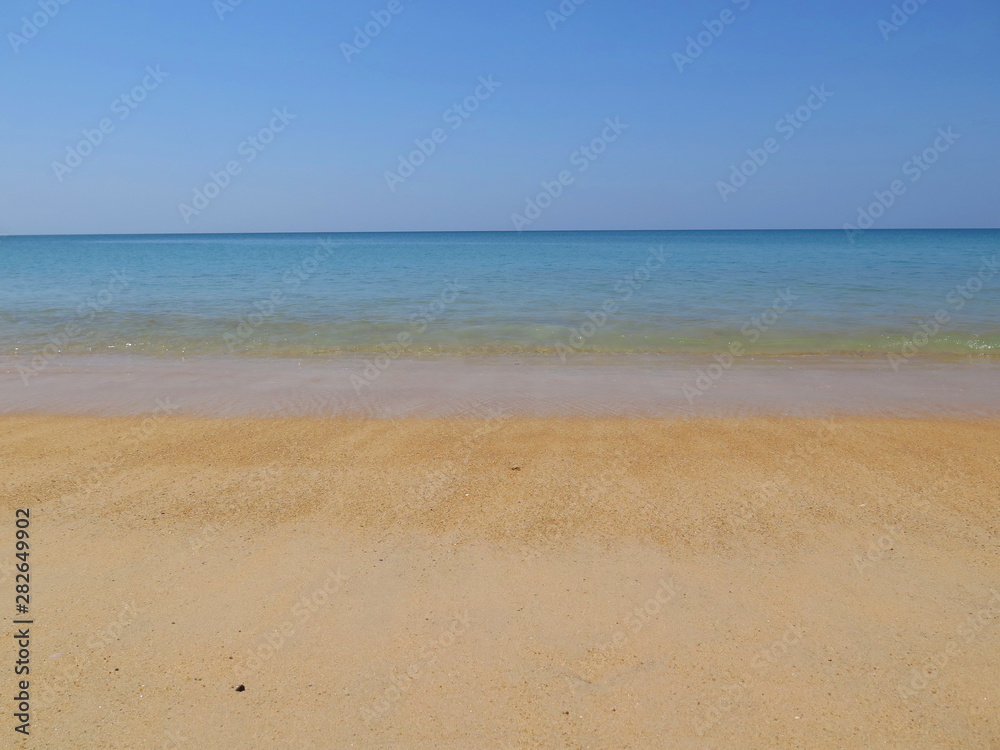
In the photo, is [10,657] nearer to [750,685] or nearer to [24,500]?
[24,500]

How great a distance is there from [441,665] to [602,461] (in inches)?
123

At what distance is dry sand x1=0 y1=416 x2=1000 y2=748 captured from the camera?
2877 mm

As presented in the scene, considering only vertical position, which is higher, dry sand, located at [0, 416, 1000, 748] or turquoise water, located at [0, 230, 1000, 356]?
dry sand, located at [0, 416, 1000, 748]

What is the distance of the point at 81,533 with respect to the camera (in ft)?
14.7

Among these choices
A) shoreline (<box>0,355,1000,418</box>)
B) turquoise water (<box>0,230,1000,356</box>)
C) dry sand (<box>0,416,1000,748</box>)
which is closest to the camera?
dry sand (<box>0,416,1000,748</box>)

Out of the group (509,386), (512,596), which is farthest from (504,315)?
(512,596)

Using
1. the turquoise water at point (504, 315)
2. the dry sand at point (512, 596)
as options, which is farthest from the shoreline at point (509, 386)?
the dry sand at point (512, 596)

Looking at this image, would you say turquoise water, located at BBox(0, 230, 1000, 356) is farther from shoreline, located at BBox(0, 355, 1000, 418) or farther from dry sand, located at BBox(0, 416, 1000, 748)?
dry sand, located at BBox(0, 416, 1000, 748)

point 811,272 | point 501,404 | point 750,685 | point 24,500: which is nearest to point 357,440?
point 501,404

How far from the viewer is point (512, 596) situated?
3.75 metres

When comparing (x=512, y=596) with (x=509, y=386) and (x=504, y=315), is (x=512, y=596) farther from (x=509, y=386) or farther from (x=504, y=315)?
(x=504, y=315)

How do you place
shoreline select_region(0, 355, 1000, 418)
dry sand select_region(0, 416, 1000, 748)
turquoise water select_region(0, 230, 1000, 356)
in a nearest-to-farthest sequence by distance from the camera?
dry sand select_region(0, 416, 1000, 748)
shoreline select_region(0, 355, 1000, 418)
turquoise water select_region(0, 230, 1000, 356)

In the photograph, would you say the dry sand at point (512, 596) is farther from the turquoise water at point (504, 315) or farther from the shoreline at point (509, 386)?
the turquoise water at point (504, 315)

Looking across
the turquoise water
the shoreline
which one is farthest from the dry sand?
the turquoise water
